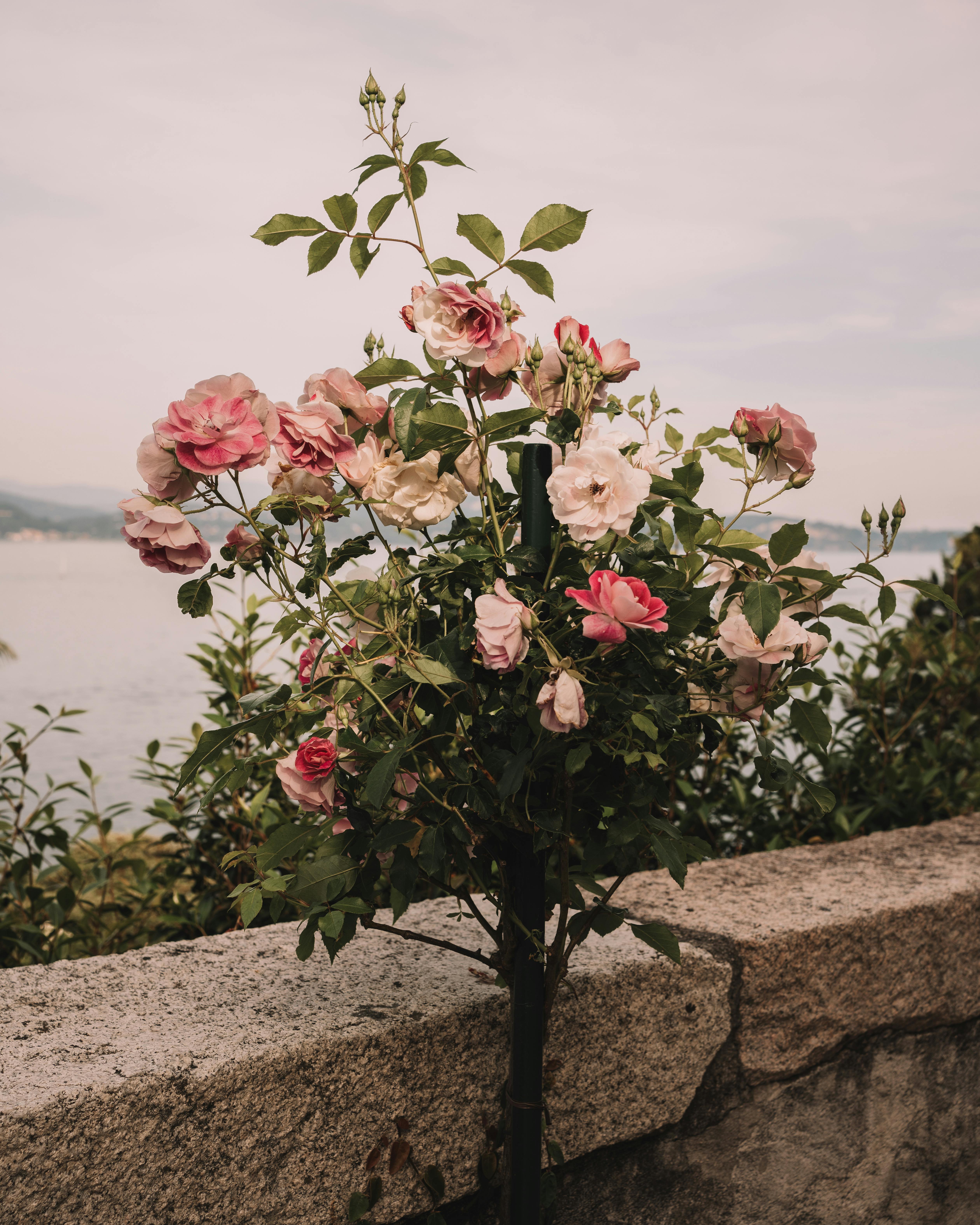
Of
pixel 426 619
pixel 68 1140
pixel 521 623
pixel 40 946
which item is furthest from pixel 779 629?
pixel 40 946

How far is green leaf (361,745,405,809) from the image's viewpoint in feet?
2.98

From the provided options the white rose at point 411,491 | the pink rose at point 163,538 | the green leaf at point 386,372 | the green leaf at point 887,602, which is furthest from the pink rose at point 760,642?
the pink rose at point 163,538

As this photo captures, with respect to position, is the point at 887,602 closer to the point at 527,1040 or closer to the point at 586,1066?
the point at 527,1040

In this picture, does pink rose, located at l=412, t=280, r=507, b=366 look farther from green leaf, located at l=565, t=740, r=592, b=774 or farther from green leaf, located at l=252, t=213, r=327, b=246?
green leaf, located at l=565, t=740, r=592, b=774

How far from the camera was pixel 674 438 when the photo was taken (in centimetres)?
118

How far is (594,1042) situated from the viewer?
4.30 feet

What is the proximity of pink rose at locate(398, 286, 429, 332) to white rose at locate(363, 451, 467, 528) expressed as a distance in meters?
0.14

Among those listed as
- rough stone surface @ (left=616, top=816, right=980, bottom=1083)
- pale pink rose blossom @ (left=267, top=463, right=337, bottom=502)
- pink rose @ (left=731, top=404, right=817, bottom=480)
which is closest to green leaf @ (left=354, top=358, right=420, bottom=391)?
pale pink rose blossom @ (left=267, top=463, right=337, bottom=502)

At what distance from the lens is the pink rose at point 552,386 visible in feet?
3.36

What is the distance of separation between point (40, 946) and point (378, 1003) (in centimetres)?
94

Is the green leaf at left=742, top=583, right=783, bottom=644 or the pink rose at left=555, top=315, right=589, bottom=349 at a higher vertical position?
the pink rose at left=555, top=315, right=589, bottom=349

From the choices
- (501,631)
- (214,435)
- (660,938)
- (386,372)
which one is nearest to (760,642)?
(501,631)

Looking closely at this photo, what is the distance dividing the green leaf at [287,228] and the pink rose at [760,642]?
0.61m

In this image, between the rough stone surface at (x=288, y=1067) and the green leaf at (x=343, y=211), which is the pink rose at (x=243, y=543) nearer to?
the green leaf at (x=343, y=211)
